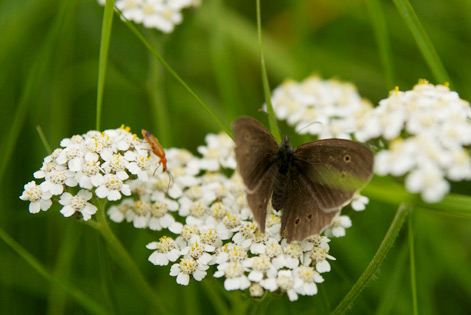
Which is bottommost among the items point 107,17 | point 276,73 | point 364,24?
point 107,17

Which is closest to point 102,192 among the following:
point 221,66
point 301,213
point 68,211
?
point 68,211

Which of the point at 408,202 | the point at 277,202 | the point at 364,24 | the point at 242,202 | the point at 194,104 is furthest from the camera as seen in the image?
the point at 364,24

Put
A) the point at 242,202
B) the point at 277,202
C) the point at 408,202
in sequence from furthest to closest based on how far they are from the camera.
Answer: the point at 242,202 → the point at 277,202 → the point at 408,202

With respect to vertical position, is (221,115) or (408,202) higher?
(221,115)

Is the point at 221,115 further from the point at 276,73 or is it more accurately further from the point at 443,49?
the point at 443,49

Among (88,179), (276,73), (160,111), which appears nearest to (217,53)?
(160,111)

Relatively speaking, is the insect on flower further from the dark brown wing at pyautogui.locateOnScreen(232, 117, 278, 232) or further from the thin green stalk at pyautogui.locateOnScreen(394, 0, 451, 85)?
the thin green stalk at pyautogui.locateOnScreen(394, 0, 451, 85)

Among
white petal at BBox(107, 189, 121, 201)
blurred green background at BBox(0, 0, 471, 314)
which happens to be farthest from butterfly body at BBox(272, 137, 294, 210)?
white petal at BBox(107, 189, 121, 201)
